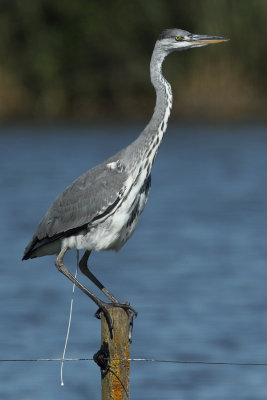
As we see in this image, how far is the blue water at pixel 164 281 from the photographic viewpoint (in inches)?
302

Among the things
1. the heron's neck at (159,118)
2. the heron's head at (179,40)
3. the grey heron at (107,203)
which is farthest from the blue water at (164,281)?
the heron's head at (179,40)

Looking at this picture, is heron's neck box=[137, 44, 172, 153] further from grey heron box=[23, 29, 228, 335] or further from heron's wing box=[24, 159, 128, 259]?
heron's wing box=[24, 159, 128, 259]

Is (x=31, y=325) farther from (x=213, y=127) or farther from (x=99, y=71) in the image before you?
(x=99, y=71)

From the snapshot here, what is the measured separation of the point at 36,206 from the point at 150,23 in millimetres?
9047

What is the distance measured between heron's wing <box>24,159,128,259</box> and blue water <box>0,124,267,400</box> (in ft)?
5.84

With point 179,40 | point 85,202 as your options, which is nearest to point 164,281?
point 179,40

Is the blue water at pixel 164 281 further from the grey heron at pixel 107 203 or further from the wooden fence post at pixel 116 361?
the wooden fence post at pixel 116 361

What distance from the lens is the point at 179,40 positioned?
6.14 metres

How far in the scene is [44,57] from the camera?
2334 cm

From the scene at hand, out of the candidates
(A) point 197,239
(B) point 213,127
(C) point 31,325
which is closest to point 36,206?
(A) point 197,239

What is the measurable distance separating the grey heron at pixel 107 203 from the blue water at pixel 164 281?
5.82ft

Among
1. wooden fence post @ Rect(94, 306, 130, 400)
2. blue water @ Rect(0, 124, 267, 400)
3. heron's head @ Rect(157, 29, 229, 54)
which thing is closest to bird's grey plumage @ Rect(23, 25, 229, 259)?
heron's head @ Rect(157, 29, 229, 54)

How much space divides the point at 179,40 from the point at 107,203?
3.79 feet

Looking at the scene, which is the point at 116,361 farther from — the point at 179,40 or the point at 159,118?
the point at 179,40
